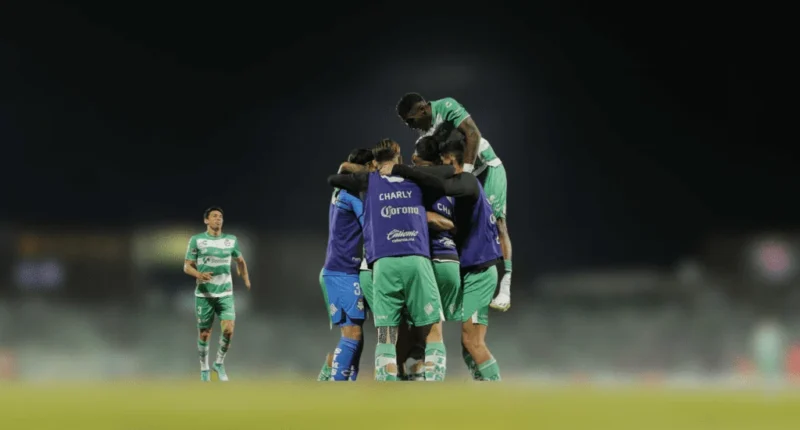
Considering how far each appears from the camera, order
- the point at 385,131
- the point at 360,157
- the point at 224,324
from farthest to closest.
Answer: the point at 385,131 → the point at 224,324 → the point at 360,157

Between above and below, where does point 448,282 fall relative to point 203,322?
below

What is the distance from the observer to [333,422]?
1895 mm

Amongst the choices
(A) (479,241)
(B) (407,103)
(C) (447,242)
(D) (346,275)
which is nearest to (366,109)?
(D) (346,275)

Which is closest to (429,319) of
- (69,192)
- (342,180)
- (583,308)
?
(342,180)

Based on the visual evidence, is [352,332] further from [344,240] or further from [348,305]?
[344,240]

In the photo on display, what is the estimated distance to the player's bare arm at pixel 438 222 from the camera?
451 cm

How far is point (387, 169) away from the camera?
443 cm

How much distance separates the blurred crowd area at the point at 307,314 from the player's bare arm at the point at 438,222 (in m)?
9.38

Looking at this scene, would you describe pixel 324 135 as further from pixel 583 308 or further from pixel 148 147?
pixel 583 308

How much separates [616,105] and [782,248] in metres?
5.64

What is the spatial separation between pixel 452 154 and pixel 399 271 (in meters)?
0.92

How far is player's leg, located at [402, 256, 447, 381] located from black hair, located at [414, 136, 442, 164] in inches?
29.3

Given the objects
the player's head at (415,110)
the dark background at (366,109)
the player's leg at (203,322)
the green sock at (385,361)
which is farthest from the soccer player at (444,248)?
the dark background at (366,109)

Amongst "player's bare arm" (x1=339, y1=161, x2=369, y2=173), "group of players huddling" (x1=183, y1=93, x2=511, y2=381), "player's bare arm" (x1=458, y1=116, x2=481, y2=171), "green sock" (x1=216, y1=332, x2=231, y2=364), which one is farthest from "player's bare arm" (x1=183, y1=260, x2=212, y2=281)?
"player's bare arm" (x1=458, y1=116, x2=481, y2=171)
